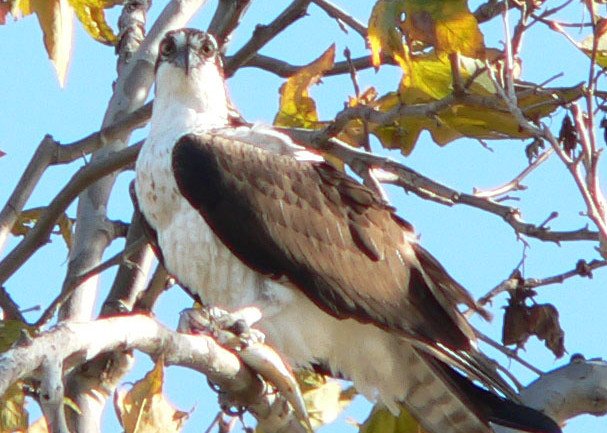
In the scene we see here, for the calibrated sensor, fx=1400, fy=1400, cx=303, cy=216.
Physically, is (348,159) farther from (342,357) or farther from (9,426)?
(9,426)

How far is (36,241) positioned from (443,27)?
6.80 ft

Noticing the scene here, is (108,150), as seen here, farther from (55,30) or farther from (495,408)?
(495,408)

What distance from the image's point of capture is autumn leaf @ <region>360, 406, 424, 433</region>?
15.0 feet

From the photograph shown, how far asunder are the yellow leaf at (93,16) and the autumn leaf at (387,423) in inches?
63.9

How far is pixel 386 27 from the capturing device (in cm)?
397

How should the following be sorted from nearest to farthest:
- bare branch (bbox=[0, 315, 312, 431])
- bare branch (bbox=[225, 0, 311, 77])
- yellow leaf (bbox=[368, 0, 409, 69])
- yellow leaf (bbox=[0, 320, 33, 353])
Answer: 1. bare branch (bbox=[0, 315, 312, 431])
2. yellow leaf (bbox=[368, 0, 409, 69])
3. yellow leaf (bbox=[0, 320, 33, 353])
4. bare branch (bbox=[225, 0, 311, 77])

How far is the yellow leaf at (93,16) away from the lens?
4.64m

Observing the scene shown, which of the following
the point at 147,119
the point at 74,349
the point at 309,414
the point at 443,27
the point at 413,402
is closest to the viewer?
the point at 74,349

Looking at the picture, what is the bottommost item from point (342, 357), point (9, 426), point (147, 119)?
point (9, 426)

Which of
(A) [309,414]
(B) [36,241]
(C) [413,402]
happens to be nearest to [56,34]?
(B) [36,241]

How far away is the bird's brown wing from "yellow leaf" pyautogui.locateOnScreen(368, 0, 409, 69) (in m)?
1.20

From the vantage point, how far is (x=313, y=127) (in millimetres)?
5137

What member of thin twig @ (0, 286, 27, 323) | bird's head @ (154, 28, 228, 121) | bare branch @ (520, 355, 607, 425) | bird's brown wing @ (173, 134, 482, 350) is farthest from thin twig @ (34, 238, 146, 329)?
bare branch @ (520, 355, 607, 425)

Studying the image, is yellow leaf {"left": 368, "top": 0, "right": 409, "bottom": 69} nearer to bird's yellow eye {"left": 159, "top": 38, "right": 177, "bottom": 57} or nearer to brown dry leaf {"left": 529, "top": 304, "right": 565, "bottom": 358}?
brown dry leaf {"left": 529, "top": 304, "right": 565, "bottom": 358}
